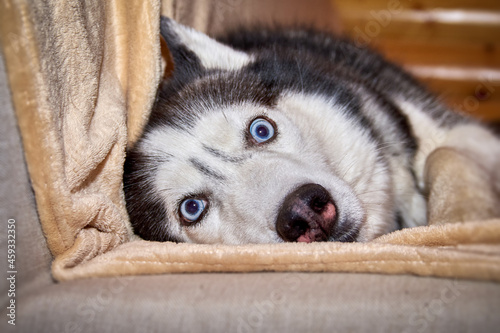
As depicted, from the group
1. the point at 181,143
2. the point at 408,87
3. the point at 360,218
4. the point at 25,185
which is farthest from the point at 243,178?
the point at 408,87

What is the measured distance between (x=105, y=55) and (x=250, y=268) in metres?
0.97

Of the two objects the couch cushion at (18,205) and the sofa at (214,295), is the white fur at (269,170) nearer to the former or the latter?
the sofa at (214,295)

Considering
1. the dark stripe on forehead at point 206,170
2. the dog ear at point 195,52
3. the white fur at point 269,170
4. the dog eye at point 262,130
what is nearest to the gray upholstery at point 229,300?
the white fur at point 269,170

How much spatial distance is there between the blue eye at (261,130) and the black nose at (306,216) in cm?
35

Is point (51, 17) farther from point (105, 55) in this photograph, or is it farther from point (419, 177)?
point (419, 177)

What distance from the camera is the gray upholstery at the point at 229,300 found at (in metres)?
0.84

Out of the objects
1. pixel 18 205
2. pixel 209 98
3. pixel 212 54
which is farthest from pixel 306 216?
pixel 212 54

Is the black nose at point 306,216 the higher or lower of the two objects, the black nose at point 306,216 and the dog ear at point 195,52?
the lower

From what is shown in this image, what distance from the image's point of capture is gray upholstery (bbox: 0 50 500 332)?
33.0 inches

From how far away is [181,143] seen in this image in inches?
61.4

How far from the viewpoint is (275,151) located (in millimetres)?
1518

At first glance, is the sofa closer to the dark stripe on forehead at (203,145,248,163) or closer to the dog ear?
the dark stripe on forehead at (203,145,248,163)

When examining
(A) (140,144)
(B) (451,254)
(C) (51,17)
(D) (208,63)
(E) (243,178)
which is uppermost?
(C) (51,17)

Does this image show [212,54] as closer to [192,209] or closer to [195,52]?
[195,52]
